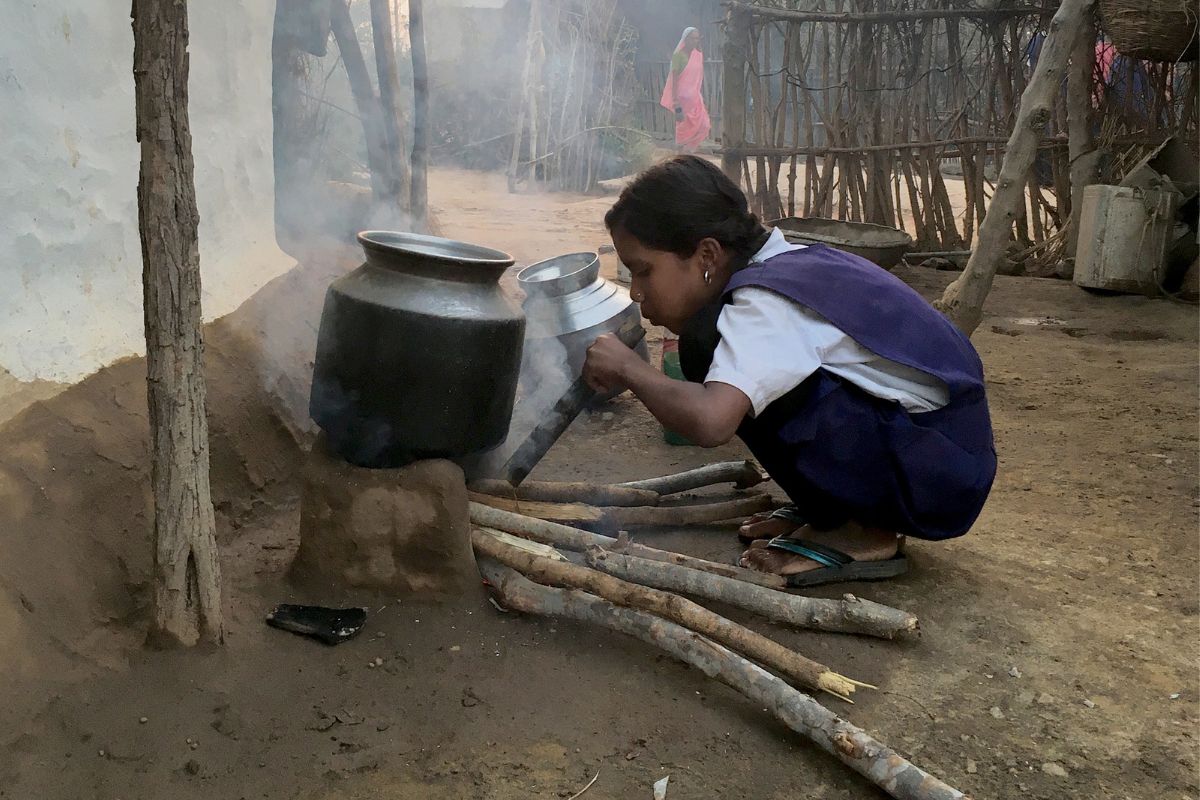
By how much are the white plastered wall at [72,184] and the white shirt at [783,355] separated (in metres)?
1.79

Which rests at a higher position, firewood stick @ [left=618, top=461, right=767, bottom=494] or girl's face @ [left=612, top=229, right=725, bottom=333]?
girl's face @ [left=612, top=229, right=725, bottom=333]

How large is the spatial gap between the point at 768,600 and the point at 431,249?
4.69ft

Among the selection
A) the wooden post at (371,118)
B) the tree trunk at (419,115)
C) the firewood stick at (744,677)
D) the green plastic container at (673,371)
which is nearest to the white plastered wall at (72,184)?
the firewood stick at (744,677)

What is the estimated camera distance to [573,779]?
1836mm

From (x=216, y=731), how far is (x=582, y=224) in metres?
8.92

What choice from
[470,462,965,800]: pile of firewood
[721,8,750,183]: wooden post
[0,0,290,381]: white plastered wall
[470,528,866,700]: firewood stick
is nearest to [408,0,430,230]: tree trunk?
[721,8,750,183]: wooden post

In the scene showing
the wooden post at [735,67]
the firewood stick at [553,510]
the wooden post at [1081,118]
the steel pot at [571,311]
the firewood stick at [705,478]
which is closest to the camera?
the firewood stick at [553,510]

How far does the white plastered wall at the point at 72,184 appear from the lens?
7.34ft

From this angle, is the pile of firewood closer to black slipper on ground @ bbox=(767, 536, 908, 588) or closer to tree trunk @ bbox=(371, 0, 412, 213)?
black slipper on ground @ bbox=(767, 536, 908, 588)

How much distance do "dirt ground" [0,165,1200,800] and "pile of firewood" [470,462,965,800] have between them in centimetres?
8

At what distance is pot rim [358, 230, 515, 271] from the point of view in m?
2.34

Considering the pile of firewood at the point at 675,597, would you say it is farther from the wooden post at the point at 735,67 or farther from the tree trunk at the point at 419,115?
the wooden post at the point at 735,67

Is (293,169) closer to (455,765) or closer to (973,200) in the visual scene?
(455,765)

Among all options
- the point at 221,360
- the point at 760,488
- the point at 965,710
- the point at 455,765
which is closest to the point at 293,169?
the point at 221,360
